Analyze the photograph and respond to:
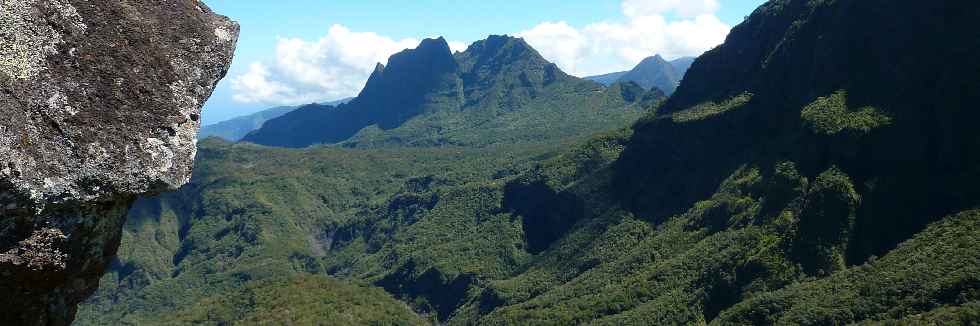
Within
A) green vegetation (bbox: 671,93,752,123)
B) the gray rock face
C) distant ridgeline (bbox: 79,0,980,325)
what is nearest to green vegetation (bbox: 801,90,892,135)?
distant ridgeline (bbox: 79,0,980,325)

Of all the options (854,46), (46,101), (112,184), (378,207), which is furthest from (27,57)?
(378,207)

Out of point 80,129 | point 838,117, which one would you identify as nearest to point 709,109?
point 838,117

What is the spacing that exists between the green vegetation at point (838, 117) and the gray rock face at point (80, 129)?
7163cm

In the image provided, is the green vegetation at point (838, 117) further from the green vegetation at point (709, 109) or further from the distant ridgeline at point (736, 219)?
the green vegetation at point (709, 109)

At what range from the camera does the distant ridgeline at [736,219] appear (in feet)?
190

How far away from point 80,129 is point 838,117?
7628 centimetres

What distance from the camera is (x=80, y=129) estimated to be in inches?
287

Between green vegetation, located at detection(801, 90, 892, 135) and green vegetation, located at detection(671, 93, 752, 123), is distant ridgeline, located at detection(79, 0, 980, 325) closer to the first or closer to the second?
green vegetation, located at detection(801, 90, 892, 135)

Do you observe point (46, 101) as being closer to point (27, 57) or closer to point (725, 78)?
point (27, 57)

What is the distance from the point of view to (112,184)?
7.48 m

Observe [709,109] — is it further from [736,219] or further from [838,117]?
[736,219]

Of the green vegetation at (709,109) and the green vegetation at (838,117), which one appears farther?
the green vegetation at (709,109)

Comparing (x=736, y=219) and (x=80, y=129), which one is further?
(x=736, y=219)

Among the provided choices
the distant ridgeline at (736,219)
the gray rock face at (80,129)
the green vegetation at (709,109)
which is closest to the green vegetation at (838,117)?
the distant ridgeline at (736,219)
